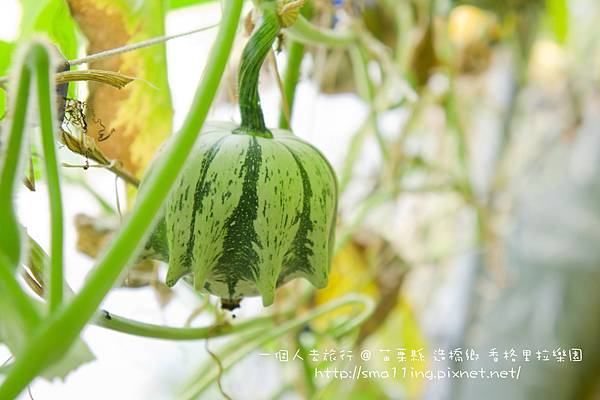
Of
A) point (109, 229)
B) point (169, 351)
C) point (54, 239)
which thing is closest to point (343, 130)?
point (169, 351)

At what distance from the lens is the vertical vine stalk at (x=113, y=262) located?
19 cm

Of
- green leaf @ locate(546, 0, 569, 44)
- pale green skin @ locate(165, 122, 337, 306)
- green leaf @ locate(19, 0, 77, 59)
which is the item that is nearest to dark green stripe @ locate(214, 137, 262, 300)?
pale green skin @ locate(165, 122, 337, 306)

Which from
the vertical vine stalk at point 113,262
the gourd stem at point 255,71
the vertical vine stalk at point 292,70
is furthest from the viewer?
the vertical vine stalk at point 292,70

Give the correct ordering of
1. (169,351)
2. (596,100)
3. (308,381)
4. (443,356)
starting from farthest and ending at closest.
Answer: (596,100) < (443,356) < (169,351) < (308,381)

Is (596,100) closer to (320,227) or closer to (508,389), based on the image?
(508,389)

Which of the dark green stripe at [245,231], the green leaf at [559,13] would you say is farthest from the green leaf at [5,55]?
the green leaf at [559,13]

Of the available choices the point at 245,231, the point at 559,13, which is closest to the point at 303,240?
the point at 245,231

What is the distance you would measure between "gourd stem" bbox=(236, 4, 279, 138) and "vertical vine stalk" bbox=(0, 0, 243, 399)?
0.18 ft

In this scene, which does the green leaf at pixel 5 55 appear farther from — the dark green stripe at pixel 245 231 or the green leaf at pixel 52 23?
the dark green stripe at pixel 245 231

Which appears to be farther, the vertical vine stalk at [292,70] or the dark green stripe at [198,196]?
the vertical vine stalk at [292,70]

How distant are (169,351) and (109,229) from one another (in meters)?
0.43

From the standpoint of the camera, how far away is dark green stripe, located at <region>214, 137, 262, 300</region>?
286 millimetres

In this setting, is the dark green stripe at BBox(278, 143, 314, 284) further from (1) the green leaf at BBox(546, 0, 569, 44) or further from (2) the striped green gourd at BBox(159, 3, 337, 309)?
(1) the green leaf at BBox(546, 0, 569, 44)

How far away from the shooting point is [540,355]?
109 cm
